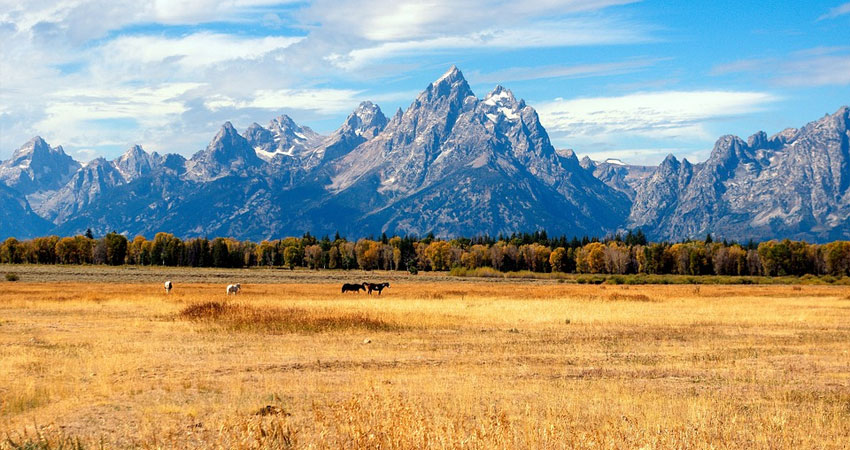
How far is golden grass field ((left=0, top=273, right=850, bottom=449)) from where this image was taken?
45.6 feet

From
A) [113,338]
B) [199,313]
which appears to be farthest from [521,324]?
[113,338]

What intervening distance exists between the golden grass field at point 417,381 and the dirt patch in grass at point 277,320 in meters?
0.15

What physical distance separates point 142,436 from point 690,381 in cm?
1536

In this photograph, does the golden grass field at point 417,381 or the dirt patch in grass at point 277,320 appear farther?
the dirt patch in grass at point 277,320

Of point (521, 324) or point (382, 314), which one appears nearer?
point (521, 324)

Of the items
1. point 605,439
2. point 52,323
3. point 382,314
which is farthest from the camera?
point 382,314

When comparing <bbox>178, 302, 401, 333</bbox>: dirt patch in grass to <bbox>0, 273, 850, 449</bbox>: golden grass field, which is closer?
<bbox>0, 273, 850, 449</bbox>: golden grass field

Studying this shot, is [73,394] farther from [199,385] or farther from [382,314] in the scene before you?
[382,314]

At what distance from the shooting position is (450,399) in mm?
18359

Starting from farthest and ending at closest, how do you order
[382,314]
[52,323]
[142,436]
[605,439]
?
[382,314]
[52,323]
[142,436]
[605,439]

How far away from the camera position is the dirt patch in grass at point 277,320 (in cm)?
3553

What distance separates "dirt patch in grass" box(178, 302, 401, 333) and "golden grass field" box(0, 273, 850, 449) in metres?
0.15

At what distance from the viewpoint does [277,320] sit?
37.3 metres

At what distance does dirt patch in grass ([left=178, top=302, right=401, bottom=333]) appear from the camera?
117 ft
